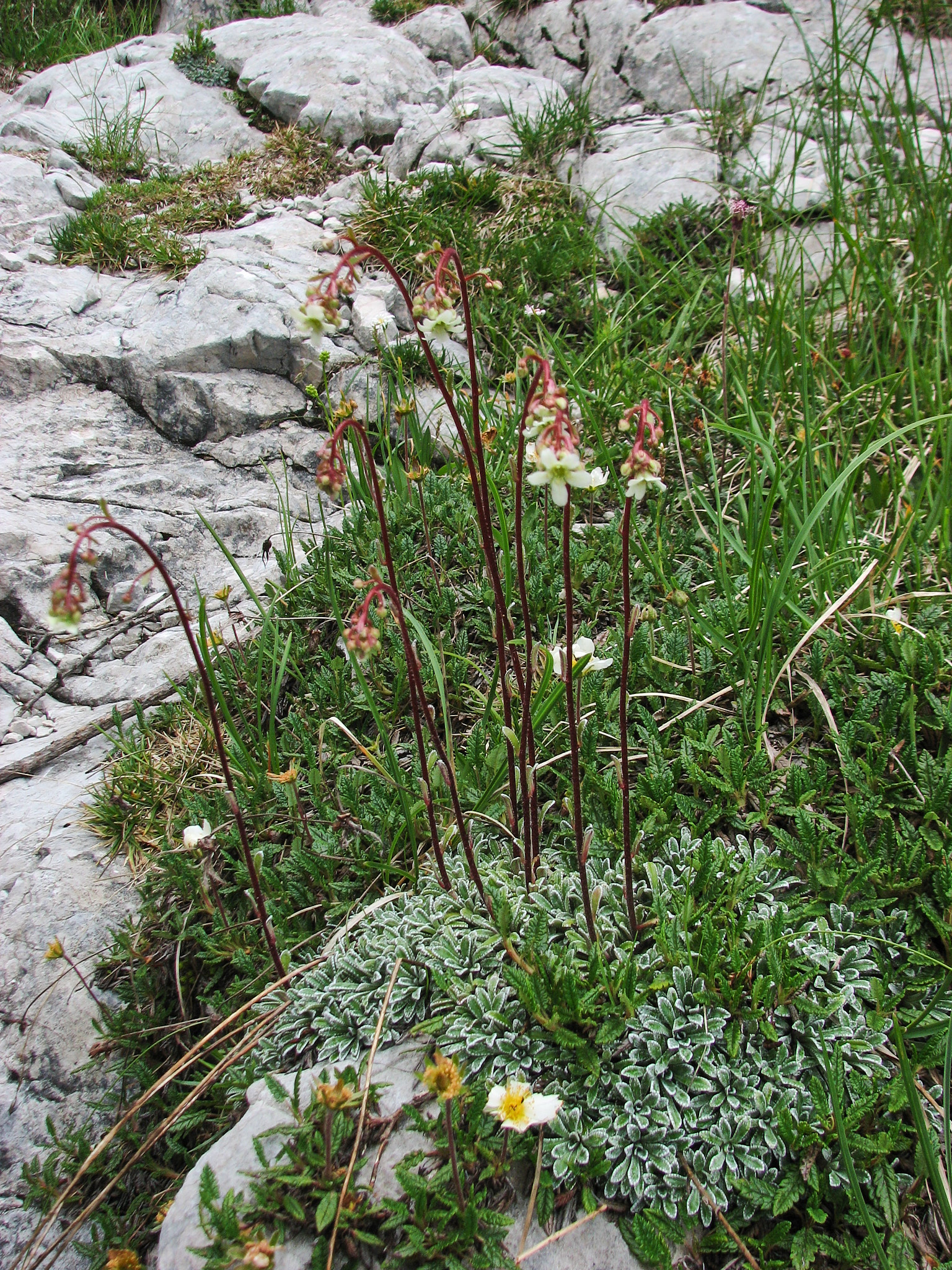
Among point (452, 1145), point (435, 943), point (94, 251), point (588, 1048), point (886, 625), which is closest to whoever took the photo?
point (452, 1145)

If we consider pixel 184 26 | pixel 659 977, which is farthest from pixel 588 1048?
pixel 184 26

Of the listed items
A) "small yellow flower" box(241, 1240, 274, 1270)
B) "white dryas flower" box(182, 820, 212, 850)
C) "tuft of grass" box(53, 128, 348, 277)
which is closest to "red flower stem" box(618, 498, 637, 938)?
"small yellow flower" box(241, 1240, 274, 1270)

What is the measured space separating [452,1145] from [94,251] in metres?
5.35

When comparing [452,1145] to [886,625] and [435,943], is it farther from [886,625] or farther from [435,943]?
[886,625]

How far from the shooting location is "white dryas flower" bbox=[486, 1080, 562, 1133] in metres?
1.44

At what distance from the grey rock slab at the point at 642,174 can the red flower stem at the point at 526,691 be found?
356 centimetres

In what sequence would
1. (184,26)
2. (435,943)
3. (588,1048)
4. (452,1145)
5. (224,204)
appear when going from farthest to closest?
→ (184,26), (224,204), (435,943), (588,1048), (452,1145)

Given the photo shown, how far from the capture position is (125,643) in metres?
3.16

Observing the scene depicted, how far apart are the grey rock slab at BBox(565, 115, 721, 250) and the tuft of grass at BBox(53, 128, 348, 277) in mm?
1961

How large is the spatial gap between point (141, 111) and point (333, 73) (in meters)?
1.60

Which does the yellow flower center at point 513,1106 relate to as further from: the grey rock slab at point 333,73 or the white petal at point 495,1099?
the grey rock slab at point 333,73

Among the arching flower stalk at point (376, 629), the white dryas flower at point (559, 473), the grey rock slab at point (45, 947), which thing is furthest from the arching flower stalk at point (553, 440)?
the grey rock slab at point (45, 947)

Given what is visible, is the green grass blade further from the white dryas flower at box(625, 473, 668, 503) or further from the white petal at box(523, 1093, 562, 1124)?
the white dryas flower at box(625, 473, 668, 503)

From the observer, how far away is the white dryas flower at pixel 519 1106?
144cm
